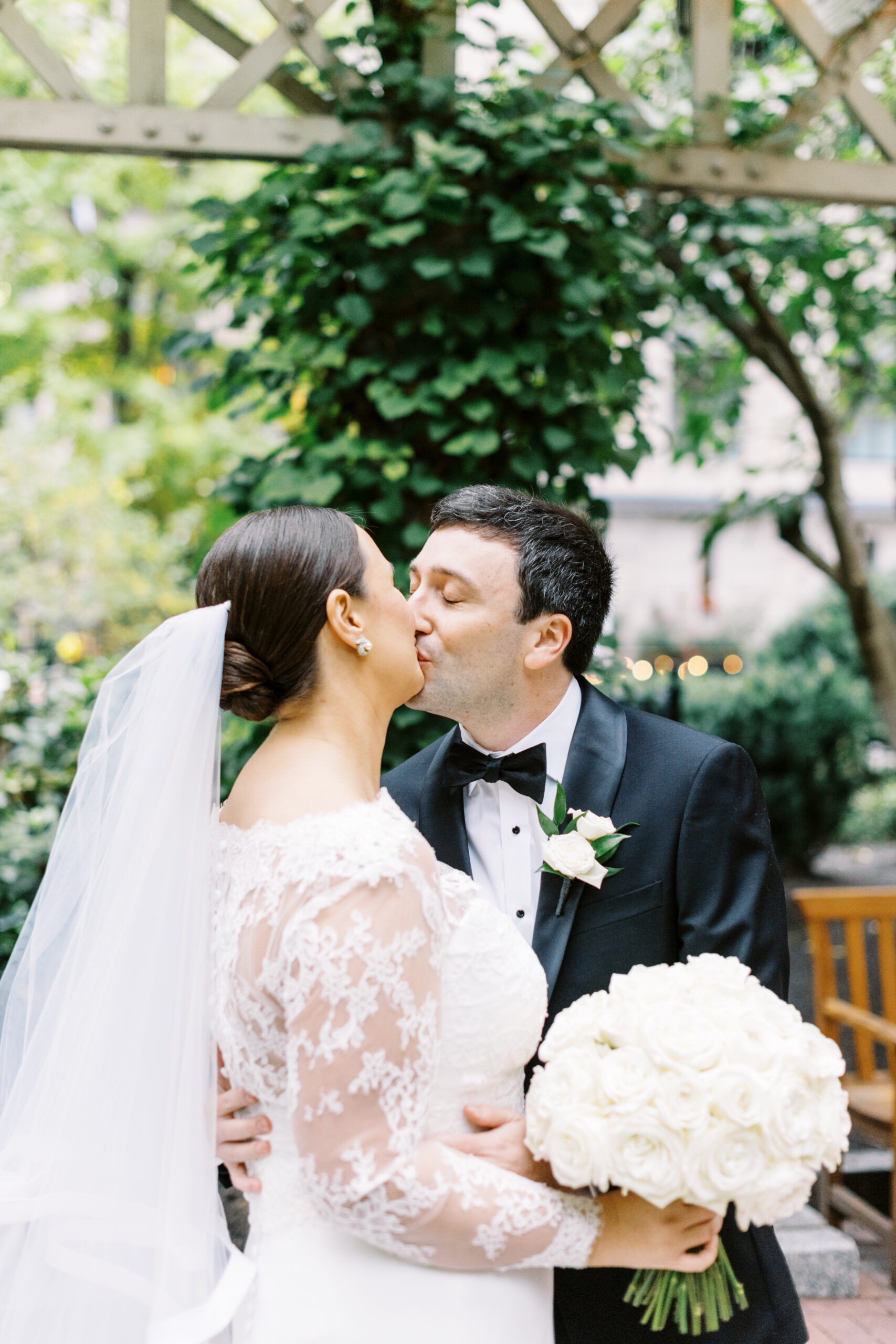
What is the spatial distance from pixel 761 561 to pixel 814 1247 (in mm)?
20108

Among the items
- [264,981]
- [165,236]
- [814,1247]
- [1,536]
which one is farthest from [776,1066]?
[165,236]

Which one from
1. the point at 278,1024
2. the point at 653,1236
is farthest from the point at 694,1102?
the point at 278,1024

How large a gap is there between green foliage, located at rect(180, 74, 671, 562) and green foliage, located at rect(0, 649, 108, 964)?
1.54 metres

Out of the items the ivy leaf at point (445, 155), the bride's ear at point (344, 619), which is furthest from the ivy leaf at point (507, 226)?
the bride's ear at point (344, 619)

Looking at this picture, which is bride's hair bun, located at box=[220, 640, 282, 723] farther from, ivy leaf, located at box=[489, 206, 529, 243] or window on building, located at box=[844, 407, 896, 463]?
window on building, located at box=[844, 407, 896, 463]

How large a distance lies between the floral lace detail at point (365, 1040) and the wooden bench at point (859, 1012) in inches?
110

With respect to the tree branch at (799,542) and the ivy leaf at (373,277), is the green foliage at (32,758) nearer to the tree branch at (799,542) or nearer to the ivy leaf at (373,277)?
the ivy leaf at (373,277)

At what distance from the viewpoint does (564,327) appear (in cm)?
377

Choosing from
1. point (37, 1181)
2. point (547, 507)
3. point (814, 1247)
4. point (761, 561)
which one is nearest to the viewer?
point (37, 1181)

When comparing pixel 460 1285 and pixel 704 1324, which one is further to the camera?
pixel 704 1324

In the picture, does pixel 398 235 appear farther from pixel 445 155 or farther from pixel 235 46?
pixel 235 46

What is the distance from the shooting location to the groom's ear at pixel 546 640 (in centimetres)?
237

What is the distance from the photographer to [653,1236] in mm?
1540

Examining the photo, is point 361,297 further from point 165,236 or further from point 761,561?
point 761,561
